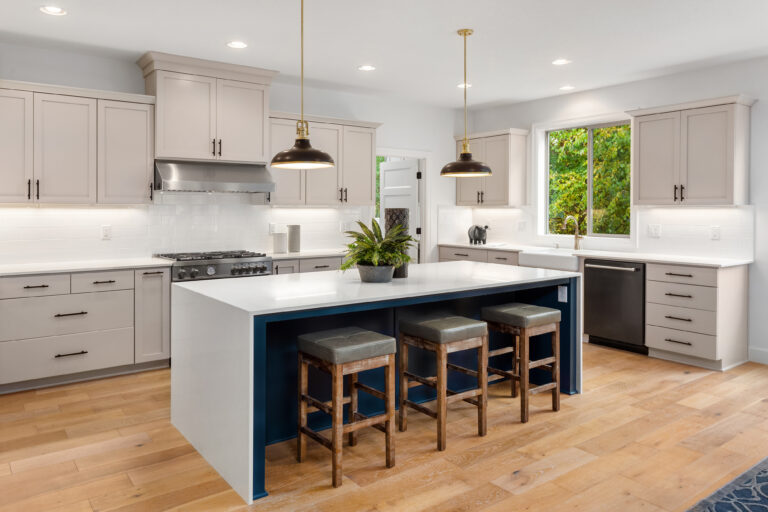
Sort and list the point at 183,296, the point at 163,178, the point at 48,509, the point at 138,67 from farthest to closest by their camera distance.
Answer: the point at 138,67 → the point at 163,178 → the point at 183,296 → the point at 48,509

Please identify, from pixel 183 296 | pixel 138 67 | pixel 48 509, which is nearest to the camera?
pixel 48 509

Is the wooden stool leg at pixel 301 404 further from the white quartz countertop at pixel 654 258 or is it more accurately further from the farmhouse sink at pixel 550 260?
→ the white quartz countertop at pixel 654 258

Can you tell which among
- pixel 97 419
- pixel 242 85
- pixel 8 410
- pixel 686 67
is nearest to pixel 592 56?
pixel 686 67

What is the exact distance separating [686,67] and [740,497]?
3.99 meters

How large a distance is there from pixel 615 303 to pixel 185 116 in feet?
13.8

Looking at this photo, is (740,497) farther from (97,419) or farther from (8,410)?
(8,410)

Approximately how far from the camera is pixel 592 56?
488 centimetres

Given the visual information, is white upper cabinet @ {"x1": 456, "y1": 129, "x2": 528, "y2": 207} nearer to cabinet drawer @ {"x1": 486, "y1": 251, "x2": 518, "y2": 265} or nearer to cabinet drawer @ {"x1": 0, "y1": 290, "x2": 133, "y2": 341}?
cabinet drawer @ {"x1": 486, "y1": 251, "x2": 518, "y2": 265}

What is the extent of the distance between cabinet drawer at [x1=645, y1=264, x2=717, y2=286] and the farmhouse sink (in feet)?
2.11

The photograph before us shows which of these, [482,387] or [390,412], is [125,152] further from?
[482,387]

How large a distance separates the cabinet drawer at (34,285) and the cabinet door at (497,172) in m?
4.58

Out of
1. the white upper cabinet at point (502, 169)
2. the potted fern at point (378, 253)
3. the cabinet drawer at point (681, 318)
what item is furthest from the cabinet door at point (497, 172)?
the potted fern at point (378, 253)

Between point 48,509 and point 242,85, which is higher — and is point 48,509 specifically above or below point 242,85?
below

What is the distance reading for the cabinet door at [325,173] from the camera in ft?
19.1
